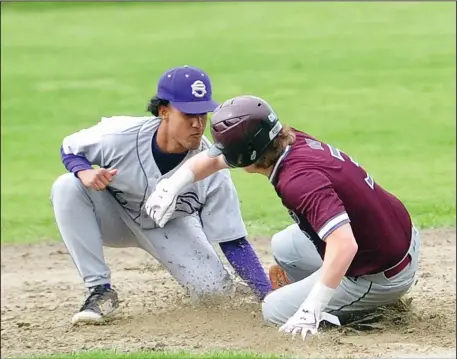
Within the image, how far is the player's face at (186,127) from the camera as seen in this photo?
604cm

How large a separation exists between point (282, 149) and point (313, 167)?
20cm

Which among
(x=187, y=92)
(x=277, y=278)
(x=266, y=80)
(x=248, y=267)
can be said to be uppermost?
(x=187, y=92)

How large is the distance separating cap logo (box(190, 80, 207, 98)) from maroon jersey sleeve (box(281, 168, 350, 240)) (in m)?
1.19

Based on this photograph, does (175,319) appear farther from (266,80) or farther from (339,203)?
(266,80)

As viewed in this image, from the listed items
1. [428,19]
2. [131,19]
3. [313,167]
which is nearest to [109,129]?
[313,167]

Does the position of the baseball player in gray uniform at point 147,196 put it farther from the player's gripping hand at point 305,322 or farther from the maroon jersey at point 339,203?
the player's gripping hand at point 305,322

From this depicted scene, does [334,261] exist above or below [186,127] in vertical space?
below

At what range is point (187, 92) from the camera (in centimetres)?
603

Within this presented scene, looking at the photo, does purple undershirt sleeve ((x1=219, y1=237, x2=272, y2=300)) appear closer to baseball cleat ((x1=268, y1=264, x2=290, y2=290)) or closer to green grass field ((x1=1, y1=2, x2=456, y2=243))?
baseball cleat ((x1=268, y1=264, x2=290, y2=290))

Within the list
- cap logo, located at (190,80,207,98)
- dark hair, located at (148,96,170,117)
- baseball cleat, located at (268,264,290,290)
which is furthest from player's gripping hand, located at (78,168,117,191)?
baseball cleat, located at (268,264,290,290)

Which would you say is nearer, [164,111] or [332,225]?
[332,225]

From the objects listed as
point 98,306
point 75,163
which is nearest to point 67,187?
point 75,163

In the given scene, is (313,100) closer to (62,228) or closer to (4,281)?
(4,281)

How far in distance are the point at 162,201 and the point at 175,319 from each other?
82cm
